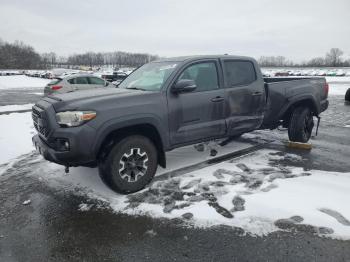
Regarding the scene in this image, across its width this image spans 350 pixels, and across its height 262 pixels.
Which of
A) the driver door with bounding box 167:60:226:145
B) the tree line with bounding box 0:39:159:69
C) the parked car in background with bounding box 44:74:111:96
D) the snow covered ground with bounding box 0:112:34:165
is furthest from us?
the tree line with bounding box 0:39:159:69

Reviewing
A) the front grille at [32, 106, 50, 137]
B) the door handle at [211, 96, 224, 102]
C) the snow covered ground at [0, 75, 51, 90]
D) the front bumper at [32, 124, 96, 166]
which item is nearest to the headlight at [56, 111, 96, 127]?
the front bumper at [32, 124, 96, 166]

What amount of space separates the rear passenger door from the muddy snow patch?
2.51 ft

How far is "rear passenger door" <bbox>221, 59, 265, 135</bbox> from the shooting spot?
5.36 meters

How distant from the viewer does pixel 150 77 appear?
5.14 meters

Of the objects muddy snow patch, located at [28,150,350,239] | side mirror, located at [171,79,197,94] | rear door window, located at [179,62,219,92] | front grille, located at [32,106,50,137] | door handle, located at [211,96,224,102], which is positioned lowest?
muddy snow patch, located at [28,150,350,239]

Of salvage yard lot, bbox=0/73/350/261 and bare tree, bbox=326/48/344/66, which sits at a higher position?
bare tree, bbox=326/48/344/66

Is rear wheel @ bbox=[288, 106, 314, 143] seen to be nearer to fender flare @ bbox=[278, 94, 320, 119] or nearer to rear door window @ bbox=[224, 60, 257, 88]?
fender flare @ bbox=[278, 94, 320, 119]

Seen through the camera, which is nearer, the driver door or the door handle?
the driver door

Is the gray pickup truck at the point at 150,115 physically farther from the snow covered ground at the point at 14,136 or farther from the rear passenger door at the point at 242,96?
the snow covered ground at the point at 14,136

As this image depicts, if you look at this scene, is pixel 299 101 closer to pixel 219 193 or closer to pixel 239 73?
pixel 239 73

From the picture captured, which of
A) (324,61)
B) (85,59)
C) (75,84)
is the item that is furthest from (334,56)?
(75,84)

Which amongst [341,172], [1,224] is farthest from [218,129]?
[1,224]

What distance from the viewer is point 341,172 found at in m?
5.16

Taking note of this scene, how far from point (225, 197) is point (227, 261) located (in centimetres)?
131
